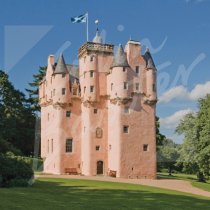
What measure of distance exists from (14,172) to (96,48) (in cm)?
2781

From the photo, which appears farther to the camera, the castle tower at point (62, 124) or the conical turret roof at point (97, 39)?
the conical turret roof at point (97, 39)

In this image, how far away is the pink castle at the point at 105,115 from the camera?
49938 mm

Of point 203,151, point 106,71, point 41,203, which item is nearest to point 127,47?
point 106,71

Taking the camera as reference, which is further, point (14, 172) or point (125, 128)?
point (125, 128)

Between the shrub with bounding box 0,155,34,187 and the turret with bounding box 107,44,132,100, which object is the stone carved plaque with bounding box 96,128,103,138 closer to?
the turret with bounding box 107,44,132,100

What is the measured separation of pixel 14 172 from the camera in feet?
94.3

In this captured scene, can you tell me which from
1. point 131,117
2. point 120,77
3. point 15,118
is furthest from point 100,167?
point 15,118

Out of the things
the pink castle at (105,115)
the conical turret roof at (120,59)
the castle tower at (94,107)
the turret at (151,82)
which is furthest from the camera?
the turret at (151,82)

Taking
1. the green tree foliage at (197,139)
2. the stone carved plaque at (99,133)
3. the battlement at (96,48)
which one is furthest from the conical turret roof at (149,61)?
the stone carved plaque at (99,133)

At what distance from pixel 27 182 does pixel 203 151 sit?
26.5 metres

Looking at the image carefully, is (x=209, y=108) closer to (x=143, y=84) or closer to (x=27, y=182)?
(x=143, y=84)

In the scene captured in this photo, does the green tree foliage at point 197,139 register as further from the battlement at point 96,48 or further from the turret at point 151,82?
the battlement at point 96,48

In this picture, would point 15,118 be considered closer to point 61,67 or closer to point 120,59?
point 61,67

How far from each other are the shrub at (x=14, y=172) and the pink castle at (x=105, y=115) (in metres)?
20.9
